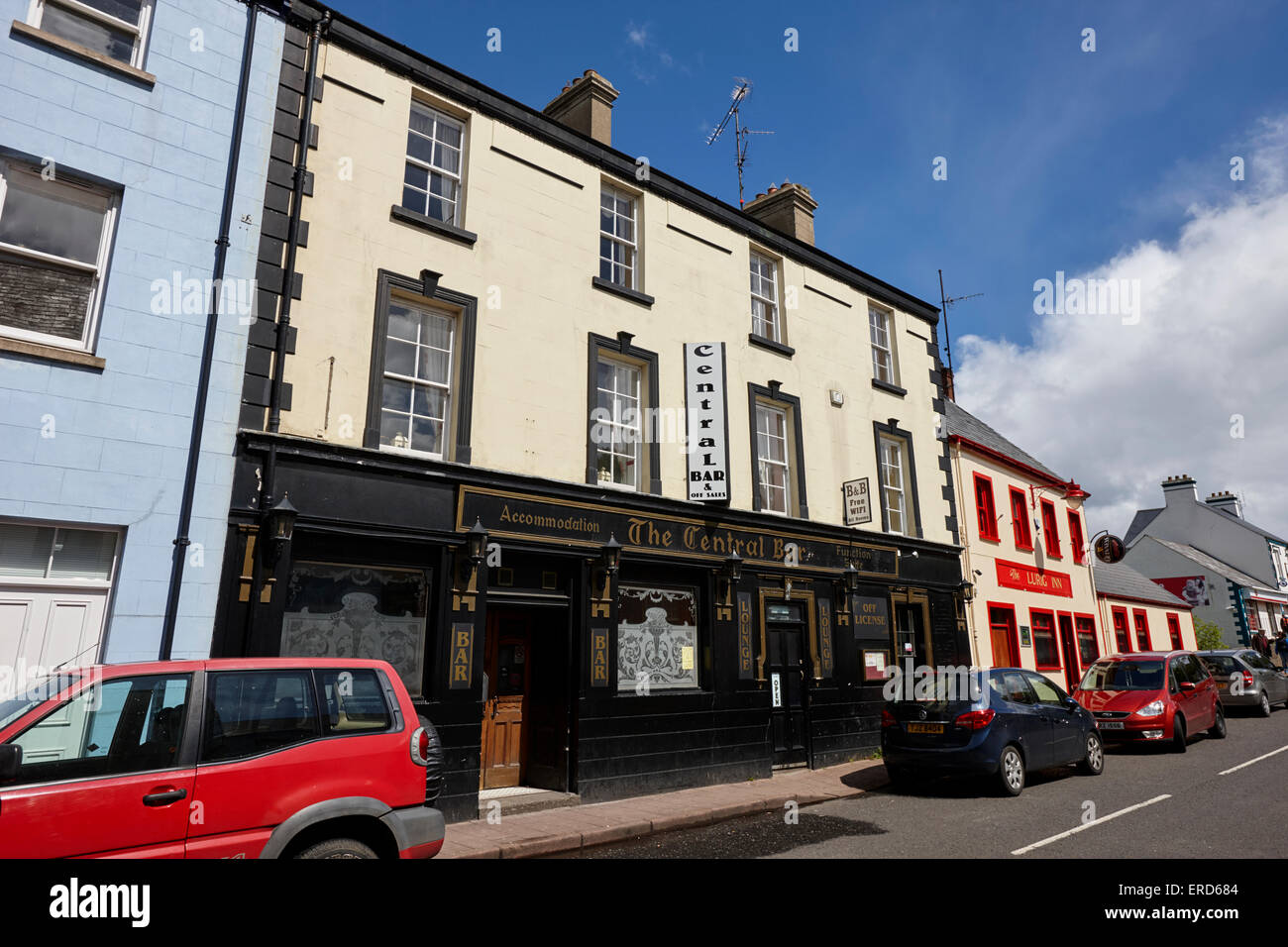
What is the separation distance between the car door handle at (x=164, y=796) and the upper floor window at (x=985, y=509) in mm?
18113

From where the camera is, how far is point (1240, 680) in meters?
18.6

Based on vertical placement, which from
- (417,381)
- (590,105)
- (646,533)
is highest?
(590,105)

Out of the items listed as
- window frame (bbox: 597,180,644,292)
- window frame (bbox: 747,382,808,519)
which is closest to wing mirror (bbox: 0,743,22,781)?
window frame (bbox: 597,180,644,292)

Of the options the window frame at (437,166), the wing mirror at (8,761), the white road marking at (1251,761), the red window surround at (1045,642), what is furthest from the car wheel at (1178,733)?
the wing mirror at (8,761)

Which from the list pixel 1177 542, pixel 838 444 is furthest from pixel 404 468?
pixel 1177 542

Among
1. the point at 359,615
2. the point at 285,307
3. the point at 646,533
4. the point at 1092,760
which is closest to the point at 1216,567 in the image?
the point at 1092,760

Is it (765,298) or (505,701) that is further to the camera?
(765,298)

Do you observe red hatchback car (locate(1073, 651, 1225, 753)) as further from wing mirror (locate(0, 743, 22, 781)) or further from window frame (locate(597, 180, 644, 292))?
wing mirror (locate(0, 743, 22, 781))

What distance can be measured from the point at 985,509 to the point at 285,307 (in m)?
17.0

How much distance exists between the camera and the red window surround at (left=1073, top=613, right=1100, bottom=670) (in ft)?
72.5

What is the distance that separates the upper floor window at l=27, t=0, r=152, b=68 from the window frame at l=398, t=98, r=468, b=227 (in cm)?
310

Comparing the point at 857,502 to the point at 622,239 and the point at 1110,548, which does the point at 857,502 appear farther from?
the point at 1110,548

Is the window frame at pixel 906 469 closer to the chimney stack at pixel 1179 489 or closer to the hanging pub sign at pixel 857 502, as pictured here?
the hanging pub sign at pixel 857 502

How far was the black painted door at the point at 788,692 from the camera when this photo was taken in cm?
1284
